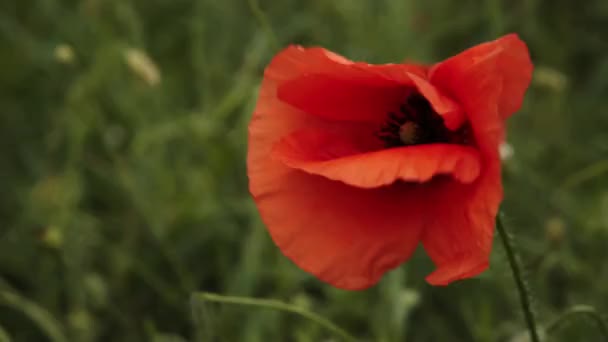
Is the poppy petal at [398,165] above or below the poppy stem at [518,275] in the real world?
above

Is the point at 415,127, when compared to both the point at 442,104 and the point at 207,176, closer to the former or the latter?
the point at 442,104

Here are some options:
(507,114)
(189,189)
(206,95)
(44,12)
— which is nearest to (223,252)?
(189,189)

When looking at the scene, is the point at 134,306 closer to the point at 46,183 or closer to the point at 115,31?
the point at 46,183

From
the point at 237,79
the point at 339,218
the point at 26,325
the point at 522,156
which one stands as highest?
the point at 339,218

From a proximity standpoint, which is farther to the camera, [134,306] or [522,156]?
[522,156]

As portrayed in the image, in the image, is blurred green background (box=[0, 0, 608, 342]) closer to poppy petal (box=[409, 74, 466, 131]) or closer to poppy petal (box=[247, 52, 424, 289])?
poppy petal (box=[247, 52, 424, 289])

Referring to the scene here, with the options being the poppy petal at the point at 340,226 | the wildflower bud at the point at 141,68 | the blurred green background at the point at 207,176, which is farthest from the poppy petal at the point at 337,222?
the wildflower bud at the point at 141,68

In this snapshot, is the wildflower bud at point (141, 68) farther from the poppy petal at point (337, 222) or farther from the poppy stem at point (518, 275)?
the poppy stem at point (518, 275)
